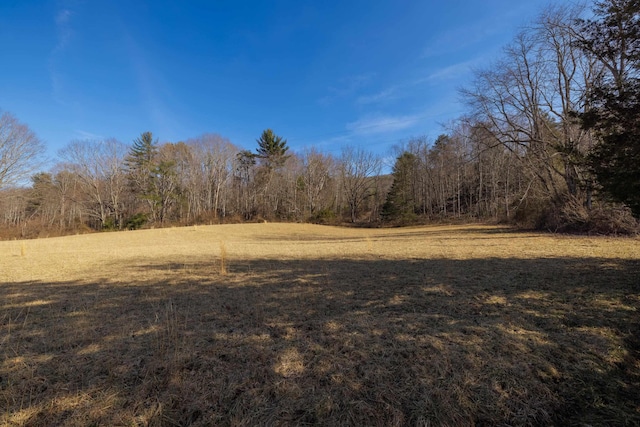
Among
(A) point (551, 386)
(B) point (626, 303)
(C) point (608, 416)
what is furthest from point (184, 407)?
(B) point (626, 303)

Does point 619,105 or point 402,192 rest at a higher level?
point 402,192

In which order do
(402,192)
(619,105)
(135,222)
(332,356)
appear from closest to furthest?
(332,356) → (619,105) → (135,222) → (402,192)

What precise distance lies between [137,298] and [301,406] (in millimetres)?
4420

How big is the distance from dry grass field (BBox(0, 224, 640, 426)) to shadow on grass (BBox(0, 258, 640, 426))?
0.01 m

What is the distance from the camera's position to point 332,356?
2.81 metres

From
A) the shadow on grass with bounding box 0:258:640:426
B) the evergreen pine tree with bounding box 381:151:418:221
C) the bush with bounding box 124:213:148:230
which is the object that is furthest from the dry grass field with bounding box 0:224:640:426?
the evergreen pine tree with bounding box 381:151:418:221

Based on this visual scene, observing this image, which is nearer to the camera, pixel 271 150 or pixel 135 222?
pixel 135 222

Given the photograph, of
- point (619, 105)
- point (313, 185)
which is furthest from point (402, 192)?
point (619, 105)

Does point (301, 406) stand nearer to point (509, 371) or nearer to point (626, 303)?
point (509, 371)

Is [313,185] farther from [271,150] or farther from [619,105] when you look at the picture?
[619,105]

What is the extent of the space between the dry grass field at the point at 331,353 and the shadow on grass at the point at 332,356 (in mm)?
14

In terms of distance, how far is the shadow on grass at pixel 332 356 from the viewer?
209 centimetres

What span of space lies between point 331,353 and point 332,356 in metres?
0.06

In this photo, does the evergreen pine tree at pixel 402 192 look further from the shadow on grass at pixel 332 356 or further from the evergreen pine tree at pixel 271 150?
the shadow on grass at pixel 332 356
